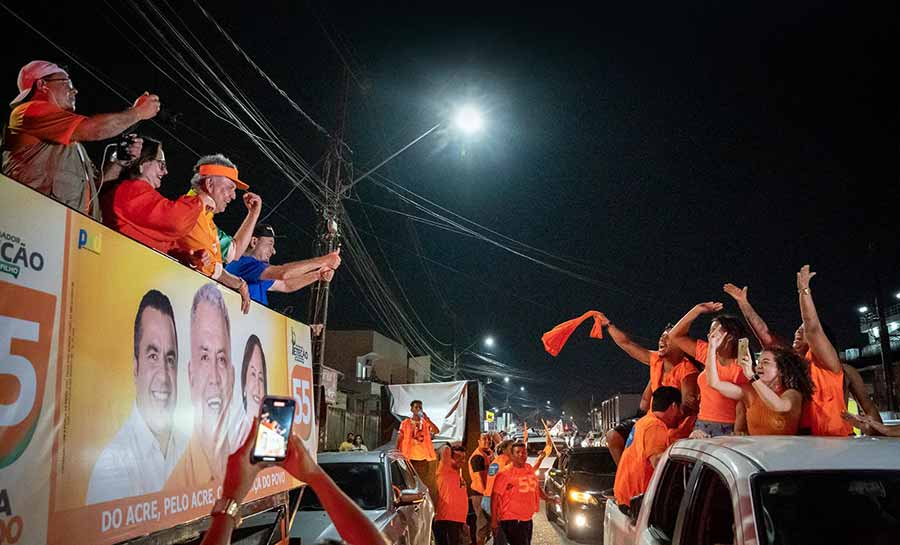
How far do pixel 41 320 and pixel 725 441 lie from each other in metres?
3.33

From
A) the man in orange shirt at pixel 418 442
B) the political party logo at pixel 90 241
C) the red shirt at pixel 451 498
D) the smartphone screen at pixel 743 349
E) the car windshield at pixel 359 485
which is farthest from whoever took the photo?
the man in orange shirt at pixel 418 442

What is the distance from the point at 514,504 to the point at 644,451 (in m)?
2.81

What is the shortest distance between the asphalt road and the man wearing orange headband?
30.5 ft

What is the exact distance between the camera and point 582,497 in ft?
41.2

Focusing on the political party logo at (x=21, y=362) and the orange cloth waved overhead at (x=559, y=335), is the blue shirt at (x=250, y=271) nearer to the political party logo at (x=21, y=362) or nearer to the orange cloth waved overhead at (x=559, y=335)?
the political party logo at (x=21, y=362)

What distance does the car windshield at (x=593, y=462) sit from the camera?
13469mm

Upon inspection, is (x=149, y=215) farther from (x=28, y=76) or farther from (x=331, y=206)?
(x=331, y=206)

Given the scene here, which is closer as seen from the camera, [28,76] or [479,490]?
[28,76]

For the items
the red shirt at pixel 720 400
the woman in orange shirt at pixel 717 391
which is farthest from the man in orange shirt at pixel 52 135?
the red shirt at pixel 720 400

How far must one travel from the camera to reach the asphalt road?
13.2 m

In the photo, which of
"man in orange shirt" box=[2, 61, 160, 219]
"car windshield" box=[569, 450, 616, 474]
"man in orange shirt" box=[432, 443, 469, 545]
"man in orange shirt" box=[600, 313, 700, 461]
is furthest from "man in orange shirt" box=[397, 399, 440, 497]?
"man in orange shirt" box=[2, 61, 160, 219]

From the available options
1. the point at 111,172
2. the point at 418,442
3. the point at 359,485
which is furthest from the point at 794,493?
the point at 418,442

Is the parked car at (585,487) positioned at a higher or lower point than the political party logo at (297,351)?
lower

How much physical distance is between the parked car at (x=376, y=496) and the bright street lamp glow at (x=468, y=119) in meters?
6.58
